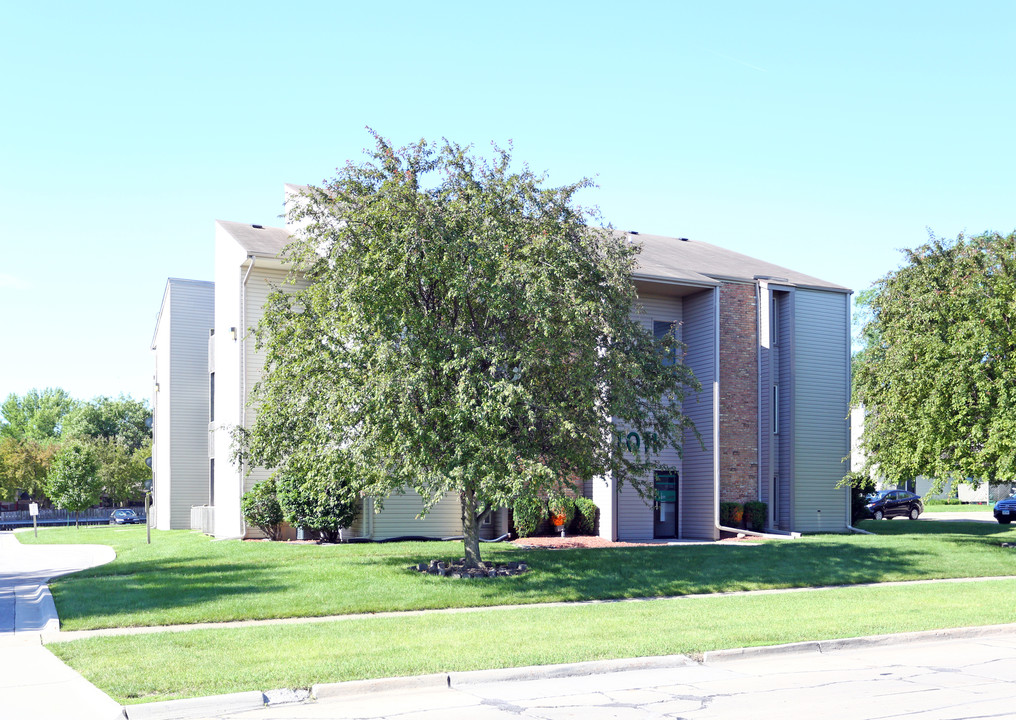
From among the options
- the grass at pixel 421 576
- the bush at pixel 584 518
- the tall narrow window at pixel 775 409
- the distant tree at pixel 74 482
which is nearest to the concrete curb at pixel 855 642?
the grass at pixel 421 576

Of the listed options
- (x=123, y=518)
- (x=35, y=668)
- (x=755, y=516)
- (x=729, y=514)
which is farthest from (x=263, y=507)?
(x=123, y=518)

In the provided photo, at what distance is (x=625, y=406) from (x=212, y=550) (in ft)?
36.5

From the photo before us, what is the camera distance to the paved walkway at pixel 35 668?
8.19 meters

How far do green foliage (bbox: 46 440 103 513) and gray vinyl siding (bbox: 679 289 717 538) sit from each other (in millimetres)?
30166

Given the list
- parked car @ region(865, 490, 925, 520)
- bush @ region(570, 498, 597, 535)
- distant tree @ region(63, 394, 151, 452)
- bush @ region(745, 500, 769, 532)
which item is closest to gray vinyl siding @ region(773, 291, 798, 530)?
bush @ region(745, 500, 769, 532)

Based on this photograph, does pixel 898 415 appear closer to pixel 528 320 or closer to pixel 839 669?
pixel 528 320

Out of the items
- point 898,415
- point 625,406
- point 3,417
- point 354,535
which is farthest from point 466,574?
point 3,417

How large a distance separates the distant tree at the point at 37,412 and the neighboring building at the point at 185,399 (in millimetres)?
57496

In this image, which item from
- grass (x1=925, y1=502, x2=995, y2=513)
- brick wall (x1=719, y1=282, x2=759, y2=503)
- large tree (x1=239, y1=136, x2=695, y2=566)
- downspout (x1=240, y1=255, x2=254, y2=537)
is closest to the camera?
large tree (x1=239, y1=136, x2=695, y2=566)

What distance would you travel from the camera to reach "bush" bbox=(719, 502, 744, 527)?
27188mm

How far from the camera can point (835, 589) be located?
16859mm

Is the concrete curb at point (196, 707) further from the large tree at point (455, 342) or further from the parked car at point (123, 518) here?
the parked car at point (123, 518)

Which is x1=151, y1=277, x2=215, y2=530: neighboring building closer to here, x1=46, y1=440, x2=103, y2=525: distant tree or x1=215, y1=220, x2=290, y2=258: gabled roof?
x1=46, y1=440, x2=103, y2=525: distant tree

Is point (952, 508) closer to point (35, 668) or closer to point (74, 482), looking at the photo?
point (74, 482)
